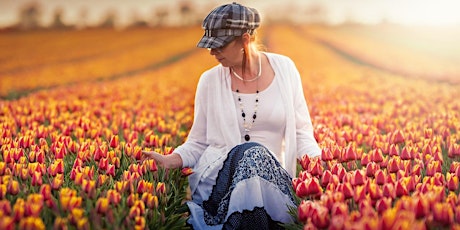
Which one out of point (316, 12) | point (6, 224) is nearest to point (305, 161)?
point (6, 224)

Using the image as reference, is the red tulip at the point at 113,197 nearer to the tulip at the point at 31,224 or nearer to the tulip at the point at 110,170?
the tulip at the point at 31,224

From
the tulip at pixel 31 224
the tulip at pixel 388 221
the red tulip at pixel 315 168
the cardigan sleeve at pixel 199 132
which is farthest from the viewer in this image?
the cardigan sleeve at pixel 199 132

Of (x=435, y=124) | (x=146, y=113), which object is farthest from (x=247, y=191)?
(x=146, y=113)

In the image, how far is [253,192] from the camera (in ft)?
12.7

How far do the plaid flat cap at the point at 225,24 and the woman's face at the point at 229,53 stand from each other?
0.22ft

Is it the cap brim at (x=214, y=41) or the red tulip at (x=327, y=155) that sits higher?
the cap brim at (x=214, y=41)

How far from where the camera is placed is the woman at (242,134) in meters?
3.93

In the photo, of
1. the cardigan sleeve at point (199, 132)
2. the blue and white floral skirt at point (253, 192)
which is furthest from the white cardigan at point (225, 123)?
the blue and white floral skirt at point (253, 192)

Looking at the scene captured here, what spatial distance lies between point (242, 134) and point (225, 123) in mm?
164

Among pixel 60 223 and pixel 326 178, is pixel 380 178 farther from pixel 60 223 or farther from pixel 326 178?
pixel 60 223

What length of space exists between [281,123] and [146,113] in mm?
3243

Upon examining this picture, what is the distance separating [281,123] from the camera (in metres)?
4.54

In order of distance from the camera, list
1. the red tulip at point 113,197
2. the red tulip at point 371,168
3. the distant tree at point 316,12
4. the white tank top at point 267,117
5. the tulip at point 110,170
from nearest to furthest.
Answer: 1. the red tulip at point 113,197
2. the red tulip at point 371,168
3. the tulip at point 110,170
4. the white tank top at point 267,117
5. the distant tree at point 316,12

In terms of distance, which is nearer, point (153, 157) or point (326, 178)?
point (326, 178)
